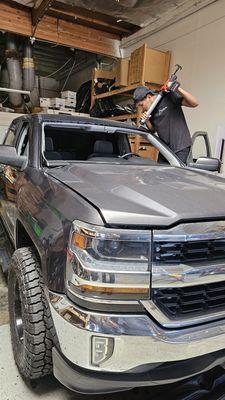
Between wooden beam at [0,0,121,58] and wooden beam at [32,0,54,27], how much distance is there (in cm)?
15

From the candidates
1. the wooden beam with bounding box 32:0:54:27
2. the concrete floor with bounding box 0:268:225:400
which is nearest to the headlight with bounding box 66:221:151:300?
the concrete floor with bounding box 0:268:225:400

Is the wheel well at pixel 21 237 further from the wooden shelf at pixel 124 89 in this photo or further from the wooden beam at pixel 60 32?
the wooden beam at pixel 60 32

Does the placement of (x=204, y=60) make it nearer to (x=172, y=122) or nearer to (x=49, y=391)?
(x=172, y=122)

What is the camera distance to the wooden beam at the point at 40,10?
14.4 ft

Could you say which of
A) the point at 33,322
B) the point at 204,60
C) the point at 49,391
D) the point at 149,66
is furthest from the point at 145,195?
the point at 149,66

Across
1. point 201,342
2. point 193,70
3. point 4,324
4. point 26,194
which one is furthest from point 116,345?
point 193,70

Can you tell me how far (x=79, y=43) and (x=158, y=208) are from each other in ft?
17.8

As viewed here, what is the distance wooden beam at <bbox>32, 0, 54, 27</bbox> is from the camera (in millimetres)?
4375

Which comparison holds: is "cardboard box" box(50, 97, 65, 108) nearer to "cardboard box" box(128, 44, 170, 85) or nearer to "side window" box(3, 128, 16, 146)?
"cardboard box" box(128, 44, 170, 85)

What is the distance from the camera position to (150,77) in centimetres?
466

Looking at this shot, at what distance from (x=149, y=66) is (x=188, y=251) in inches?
166

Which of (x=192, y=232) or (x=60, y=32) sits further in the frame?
(x=60, y=32)

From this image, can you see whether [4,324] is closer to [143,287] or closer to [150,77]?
[143,287]

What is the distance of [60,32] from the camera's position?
5441mm
